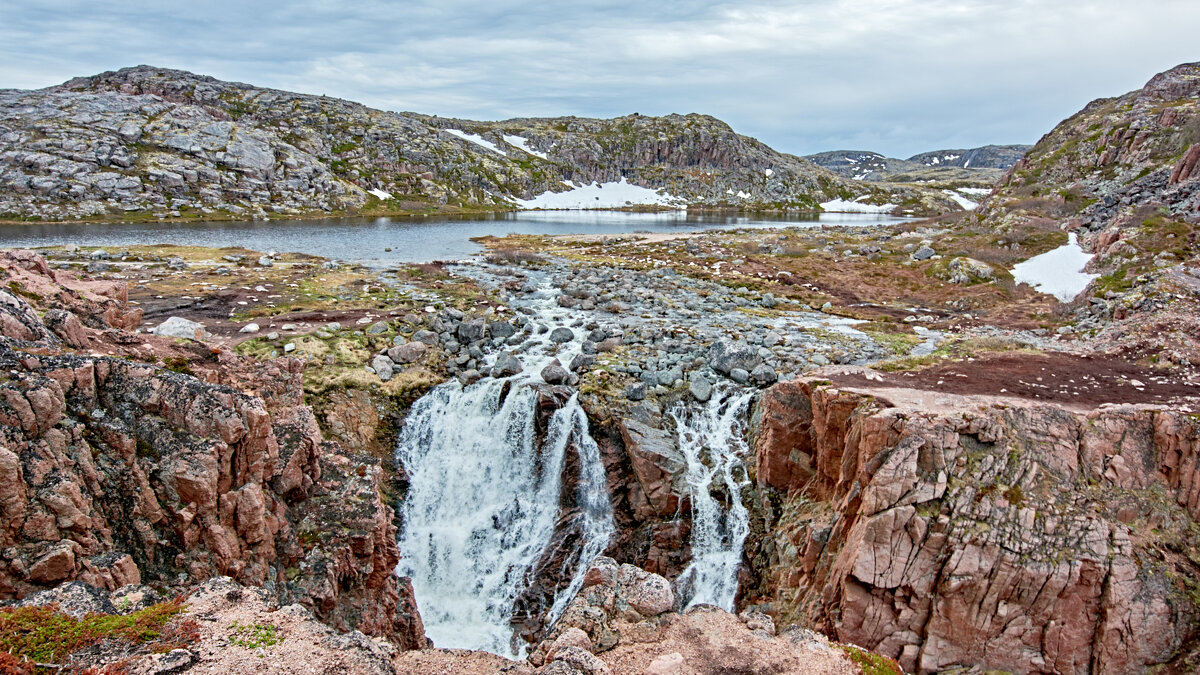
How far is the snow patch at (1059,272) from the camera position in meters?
36.8

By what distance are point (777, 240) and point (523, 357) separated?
2307 inches

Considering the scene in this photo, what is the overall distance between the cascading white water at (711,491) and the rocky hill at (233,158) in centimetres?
11097

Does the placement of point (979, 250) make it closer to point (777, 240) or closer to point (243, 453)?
point (777, 240)

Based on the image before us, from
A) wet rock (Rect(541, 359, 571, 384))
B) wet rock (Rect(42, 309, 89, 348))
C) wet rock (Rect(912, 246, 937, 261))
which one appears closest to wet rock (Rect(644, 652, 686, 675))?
wet rock (Rect(541, 359, 571, 384))

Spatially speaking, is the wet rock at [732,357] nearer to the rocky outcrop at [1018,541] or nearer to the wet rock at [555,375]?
Answer: the wet rock at [555,375]

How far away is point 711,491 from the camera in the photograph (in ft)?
66.0

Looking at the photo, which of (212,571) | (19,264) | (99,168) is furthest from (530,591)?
(99,168)

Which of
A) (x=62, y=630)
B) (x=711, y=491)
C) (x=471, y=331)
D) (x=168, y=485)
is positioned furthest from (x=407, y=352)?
(x=62, y=630)

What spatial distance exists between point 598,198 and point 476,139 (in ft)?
163

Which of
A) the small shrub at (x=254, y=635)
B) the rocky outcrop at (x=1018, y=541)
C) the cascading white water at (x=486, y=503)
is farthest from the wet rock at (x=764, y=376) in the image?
the small shrub at (x=254, y=635)

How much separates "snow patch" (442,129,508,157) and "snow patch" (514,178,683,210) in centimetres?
2820

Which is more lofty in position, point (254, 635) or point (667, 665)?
point (254, 635)

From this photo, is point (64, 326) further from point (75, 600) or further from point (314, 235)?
point (314, 235)

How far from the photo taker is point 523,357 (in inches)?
1061
